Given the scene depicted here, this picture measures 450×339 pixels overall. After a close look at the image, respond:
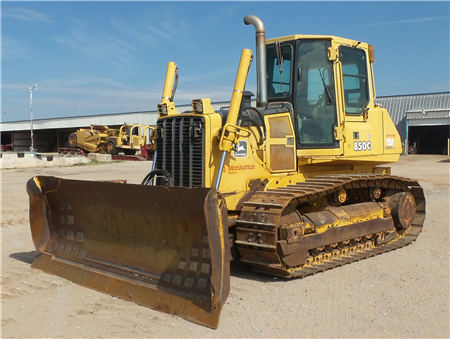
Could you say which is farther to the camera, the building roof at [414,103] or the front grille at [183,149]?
the building roof at [414,103]

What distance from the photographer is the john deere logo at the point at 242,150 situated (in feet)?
20.1

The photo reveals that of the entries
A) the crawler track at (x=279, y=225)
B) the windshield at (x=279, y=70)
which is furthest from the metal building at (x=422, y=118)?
the windshield at (x=279, y=70)

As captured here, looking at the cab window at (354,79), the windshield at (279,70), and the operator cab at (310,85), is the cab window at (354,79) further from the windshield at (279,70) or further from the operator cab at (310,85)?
the windshield at (279,70)

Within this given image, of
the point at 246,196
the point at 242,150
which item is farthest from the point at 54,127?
the point at 246,196

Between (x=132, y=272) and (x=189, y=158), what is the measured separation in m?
1.62

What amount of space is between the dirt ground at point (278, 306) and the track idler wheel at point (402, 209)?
36.2 inches

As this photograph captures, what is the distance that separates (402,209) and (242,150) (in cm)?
335

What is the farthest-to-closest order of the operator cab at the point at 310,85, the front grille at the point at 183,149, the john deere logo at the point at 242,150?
the operator cab at the point at 310,85 → the john deere logo at the point at 242,150 → the front grille at the point at 183,149

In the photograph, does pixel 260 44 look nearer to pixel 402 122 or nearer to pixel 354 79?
pixel 354 79

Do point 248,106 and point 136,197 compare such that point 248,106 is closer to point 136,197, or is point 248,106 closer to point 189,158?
point 189,158

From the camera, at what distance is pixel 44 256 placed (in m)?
6.22

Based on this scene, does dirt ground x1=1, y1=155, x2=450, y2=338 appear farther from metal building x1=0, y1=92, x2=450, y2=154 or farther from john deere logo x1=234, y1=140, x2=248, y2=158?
metal building x1=0, y1=92, x2=450, y2=154

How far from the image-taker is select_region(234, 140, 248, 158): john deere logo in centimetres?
612

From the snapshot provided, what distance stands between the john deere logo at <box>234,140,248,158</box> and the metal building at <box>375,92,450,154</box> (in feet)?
94.8
